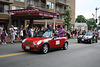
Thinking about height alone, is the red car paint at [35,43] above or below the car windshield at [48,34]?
below

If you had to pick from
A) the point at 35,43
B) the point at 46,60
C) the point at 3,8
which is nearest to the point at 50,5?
the point at 3,8

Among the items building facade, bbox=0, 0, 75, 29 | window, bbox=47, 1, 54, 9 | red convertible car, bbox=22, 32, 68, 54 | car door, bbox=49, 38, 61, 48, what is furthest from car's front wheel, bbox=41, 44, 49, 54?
window, bbox=47, 1, 54, 9

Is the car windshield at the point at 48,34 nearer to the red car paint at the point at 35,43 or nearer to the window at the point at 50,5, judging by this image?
the red car paint at the point at 35,43

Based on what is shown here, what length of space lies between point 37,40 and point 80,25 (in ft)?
315

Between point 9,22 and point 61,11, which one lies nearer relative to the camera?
point 9,22

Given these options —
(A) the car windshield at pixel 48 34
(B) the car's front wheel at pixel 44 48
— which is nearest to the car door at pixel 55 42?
(A) the car windshield at pixel 48 34

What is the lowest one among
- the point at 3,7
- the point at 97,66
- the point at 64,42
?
the point at 97,66

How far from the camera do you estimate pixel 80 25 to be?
10144 centimetres

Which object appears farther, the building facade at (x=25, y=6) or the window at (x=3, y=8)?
the building facade at (x=25, y=6)

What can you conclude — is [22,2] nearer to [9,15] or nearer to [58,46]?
[9,15]

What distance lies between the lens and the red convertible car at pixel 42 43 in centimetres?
834

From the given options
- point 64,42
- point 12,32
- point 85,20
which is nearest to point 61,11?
point 12,32

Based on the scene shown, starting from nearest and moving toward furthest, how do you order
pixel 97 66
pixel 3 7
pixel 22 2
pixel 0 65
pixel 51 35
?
pixel 0 65, pixel 97 66, pixel 51 35, pixel 3 7, pixel 22 2

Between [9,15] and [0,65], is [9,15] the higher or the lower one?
the higher one
